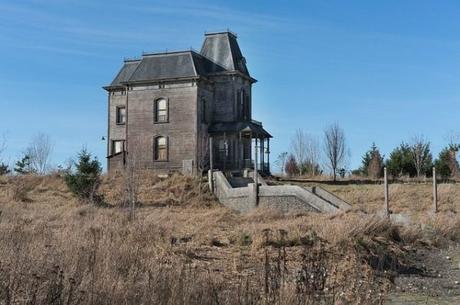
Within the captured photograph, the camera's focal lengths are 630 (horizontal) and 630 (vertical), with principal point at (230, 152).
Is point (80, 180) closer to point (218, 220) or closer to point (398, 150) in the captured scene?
point (218, 220)

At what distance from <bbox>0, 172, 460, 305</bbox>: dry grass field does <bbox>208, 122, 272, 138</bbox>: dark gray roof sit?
834 inches

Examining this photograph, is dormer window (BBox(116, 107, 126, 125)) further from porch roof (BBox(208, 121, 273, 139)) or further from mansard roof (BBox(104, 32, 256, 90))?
porch roof (BBox(208, 121, 273, 139))

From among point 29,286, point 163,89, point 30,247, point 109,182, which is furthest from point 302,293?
point 163,89

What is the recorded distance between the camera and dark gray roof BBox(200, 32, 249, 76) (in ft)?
154

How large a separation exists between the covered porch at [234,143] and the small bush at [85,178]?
11981 millimetres

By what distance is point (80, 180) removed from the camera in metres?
33.2

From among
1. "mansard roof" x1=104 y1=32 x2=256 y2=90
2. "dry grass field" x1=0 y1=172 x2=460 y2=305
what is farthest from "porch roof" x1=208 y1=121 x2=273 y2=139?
"dry grass field" x1=0 y1=172 x2=460 y2=305

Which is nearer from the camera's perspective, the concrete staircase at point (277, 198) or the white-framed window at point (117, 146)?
the concrete staircase at point (277, 198)

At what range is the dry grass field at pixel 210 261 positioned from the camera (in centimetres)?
623

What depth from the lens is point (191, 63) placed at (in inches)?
1781

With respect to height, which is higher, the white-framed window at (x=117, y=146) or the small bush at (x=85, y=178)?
the white-framed window at (x=117, y=146)

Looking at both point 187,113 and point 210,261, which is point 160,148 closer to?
point 187,113

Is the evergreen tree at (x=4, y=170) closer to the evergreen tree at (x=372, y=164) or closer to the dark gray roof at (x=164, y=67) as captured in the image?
the dark gray roof at (x=164, y=67)

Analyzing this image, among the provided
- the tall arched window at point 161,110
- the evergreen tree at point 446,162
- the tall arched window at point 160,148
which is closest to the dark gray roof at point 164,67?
the tall arched window at point 161,110
